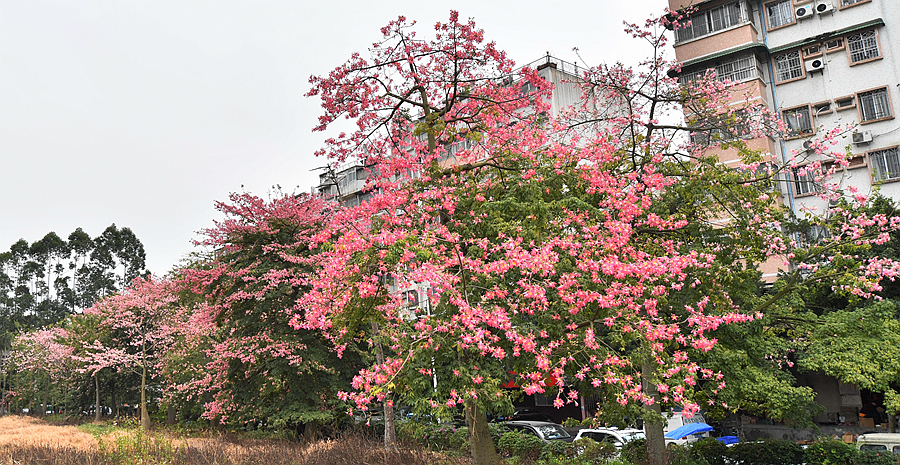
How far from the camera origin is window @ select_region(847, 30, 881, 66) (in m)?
27.5

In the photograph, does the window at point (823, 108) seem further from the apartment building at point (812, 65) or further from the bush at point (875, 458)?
the bush at point (875, 458)

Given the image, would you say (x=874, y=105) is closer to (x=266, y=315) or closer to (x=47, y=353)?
(x=266, y=315)

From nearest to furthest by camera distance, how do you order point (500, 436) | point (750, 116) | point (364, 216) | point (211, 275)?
point (364, 216) → point (750, 116) → point (500, 436) → point (211, 275)

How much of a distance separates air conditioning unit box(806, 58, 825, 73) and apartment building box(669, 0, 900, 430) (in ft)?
0.14

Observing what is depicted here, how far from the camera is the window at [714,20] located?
2920 cm

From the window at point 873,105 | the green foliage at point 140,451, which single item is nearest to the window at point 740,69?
the window at point 873,105

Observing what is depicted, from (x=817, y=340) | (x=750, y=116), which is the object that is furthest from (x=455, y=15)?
(x=817, y=340)

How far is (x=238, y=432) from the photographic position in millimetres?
24594

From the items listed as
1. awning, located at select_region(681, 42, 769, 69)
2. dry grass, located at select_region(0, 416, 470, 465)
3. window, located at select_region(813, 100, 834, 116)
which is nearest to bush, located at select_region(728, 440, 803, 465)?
dry grass, located at select_region(0, 416, 470, 465)

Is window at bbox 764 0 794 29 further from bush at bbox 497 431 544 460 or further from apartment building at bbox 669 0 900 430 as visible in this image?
bush at bbox 497 431 544 460

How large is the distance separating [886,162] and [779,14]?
8.66m

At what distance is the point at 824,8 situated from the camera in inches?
1119

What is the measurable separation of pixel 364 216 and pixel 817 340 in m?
9.50

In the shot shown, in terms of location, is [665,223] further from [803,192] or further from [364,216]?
[803,192]
